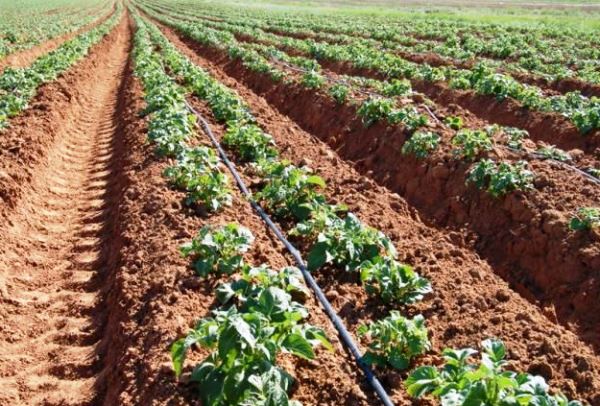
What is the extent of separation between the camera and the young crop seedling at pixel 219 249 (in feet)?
18.2

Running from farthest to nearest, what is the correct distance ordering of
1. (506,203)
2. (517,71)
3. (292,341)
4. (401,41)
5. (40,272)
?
(401,41) → (517,71) → (506,203) → (40,272) → (292,341)

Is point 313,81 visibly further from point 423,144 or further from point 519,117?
point 423,144

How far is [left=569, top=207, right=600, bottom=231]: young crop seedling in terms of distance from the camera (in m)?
6.62

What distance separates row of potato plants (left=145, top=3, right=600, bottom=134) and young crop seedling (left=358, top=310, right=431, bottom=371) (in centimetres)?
695

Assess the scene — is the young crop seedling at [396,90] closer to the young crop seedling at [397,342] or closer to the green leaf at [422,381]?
the young crop seedling at [397,342]

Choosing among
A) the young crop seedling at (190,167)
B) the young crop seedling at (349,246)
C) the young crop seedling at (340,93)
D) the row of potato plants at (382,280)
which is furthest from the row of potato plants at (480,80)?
the young crop seedling at (190,167)

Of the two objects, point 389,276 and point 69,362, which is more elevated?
point 389,276

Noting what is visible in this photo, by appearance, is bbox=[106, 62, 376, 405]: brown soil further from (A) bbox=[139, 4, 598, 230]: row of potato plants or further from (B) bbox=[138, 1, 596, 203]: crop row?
(B) bbox=[138, 1, 596, 203]: crop row

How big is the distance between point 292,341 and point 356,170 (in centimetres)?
645

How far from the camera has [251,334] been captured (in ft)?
12.4

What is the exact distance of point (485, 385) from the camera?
11.4 feet

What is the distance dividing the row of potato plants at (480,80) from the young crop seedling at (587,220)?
11.8ft

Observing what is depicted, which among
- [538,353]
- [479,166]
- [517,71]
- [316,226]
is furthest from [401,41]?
[538,353]

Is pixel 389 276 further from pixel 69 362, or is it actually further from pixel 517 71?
pixel 517 71
